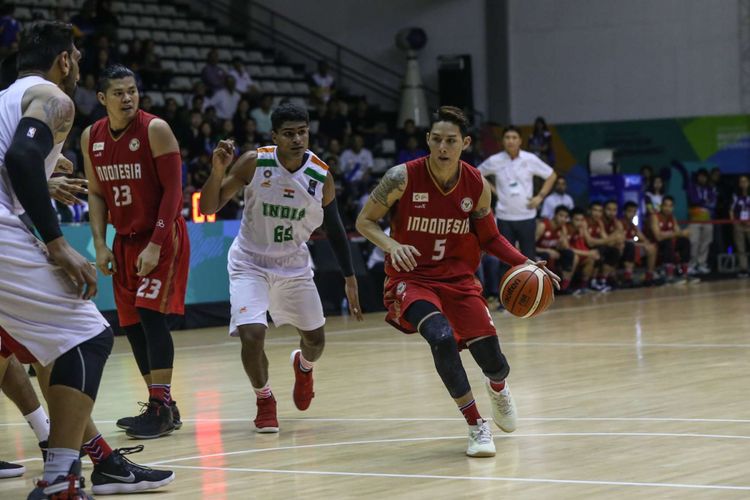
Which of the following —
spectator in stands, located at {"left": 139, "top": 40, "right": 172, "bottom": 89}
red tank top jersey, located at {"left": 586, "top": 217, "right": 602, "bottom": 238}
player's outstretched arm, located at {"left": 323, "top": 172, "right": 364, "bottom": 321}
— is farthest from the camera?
spectator in stands, located at {"left": 139, "top": 40, "right": 172, "bottom": 89}

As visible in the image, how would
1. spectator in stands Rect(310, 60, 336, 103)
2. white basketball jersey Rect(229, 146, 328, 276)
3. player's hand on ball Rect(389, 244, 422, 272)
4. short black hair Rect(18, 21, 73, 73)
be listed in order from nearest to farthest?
short black hair Rect(18, 21, 73, 73)
player's hand on ball Rect(389, 244, 422, 272)
white basketball jersey Rect(229, 146, 328, 276)
spectator in stands Rect(310, 60, 336, 103)

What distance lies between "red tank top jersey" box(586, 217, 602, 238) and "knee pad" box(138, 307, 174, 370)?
40.8 feet

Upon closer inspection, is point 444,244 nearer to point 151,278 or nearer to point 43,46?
point 151,278

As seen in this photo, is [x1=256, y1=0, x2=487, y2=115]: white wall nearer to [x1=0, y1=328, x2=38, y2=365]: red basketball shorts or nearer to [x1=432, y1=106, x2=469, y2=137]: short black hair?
[x1=432, y1=106, x2=469, y2=137]: short black hair

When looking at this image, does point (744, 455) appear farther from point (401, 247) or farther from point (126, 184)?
point (126, 184)

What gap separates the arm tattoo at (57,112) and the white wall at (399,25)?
2117cm

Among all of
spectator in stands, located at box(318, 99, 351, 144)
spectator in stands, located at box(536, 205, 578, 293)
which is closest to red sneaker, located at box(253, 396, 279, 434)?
spectator in stands, located at box(536, 205, 578, 293)

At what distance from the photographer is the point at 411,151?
2136 cm

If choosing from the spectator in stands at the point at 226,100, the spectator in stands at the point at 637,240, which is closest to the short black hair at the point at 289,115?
the spectator in stands at the point at 637,240

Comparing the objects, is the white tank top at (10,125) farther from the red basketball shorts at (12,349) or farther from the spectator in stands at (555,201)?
the spectator in stands at (555,201)

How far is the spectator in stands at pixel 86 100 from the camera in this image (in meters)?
17.9

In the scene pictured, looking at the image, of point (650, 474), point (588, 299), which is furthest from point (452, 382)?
point (588, 299)

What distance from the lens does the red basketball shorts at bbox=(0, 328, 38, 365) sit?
18.5 feet

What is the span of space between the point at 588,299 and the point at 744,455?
11212mm
